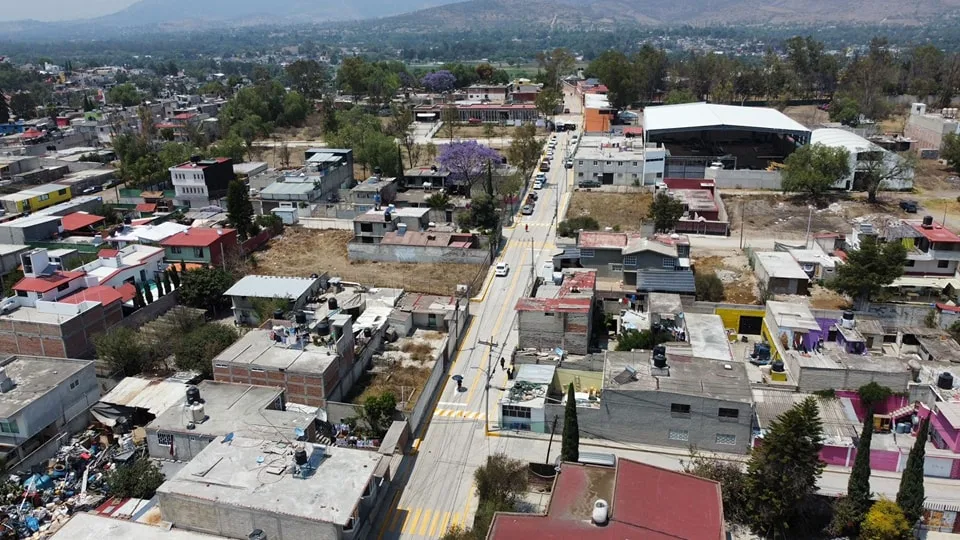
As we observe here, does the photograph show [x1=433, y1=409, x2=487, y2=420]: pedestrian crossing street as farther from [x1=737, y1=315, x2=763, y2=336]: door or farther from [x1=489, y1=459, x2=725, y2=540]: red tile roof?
[x1=737, y1=315, x2=763, y2=336]: door

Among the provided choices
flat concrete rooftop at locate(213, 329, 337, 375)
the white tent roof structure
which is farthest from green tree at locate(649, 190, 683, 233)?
flat concrete rooftop at locate(213, 329, 337, 375)

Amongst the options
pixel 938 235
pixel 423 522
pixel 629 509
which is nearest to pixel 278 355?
pixel 423 522

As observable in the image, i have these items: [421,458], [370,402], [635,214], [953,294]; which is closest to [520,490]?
[421,458]

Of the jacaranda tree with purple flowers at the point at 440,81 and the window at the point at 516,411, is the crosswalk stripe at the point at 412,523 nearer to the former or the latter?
the window at the point at 516,411

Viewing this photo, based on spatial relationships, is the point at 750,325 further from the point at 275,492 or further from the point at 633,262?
the point at 275,492

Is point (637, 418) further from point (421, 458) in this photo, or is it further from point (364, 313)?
point (364, 313)

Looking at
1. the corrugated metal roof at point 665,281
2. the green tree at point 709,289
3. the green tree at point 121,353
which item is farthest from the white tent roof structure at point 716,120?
the green tree at point 121,353

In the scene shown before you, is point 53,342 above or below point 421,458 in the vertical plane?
above
